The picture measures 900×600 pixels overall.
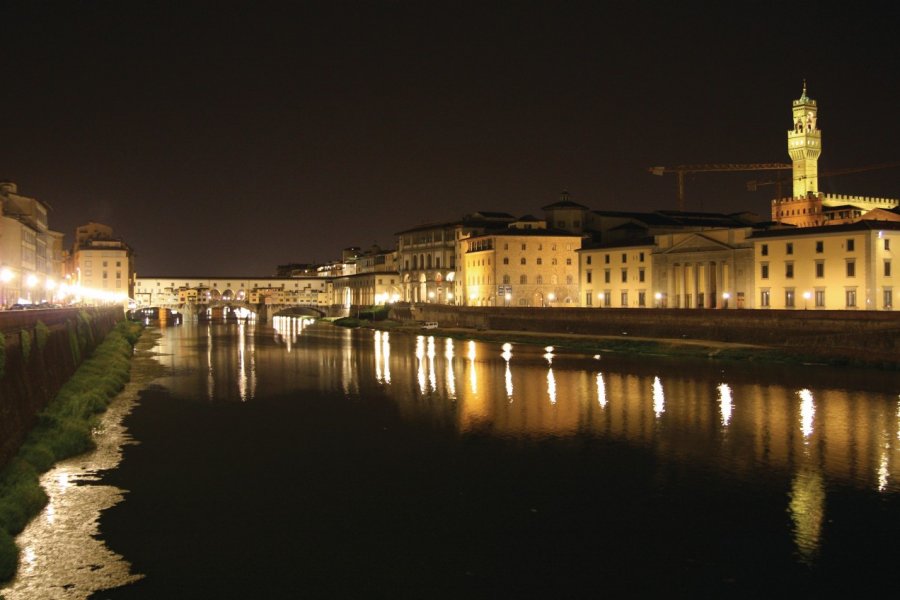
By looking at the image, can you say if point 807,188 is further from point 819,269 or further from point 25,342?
point 25,342

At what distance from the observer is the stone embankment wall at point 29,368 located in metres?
14.0

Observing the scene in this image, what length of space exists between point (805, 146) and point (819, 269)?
2507 inches

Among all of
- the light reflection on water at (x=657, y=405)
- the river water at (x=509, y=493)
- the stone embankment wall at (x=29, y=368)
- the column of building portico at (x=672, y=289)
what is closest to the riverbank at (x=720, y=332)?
the light reflection on water at (x=657, y=405)

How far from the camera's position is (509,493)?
1431cm

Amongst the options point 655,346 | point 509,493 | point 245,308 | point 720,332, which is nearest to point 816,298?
point 720,332

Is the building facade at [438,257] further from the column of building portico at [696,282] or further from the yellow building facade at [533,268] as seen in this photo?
the column of building portico at [696,282]

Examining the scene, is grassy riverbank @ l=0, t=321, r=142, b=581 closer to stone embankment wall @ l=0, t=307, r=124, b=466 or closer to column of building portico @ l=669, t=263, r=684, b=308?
stone embankment wall @ l=0, t=307, r=124, b=466

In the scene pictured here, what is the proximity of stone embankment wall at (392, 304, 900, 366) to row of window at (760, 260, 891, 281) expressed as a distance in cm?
460

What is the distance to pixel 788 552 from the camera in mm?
11422

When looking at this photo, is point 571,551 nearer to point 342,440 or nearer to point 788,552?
point 788,552

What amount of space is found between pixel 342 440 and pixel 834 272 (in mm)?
29329

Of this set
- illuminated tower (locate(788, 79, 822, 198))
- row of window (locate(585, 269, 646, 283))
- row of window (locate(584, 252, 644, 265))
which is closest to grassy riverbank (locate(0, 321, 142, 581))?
row of window (locate(585, 269, 646, 283))

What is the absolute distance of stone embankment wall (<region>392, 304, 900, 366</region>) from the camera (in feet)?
105

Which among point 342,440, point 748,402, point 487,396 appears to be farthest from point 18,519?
point 748,402
